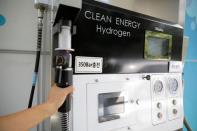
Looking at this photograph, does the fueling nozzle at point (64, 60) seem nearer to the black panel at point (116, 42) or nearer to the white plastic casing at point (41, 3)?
the black panel at point (116, 42)

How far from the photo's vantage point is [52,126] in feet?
2.48

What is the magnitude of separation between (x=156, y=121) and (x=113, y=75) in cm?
35

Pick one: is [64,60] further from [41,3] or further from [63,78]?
[41,3]

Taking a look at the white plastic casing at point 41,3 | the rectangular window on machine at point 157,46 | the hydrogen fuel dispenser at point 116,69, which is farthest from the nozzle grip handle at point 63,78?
the rectangular window on machine at point 157,46

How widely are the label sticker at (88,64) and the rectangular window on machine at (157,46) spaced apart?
10.8 inches

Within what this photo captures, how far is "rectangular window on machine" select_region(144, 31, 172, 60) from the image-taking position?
0.93 meters

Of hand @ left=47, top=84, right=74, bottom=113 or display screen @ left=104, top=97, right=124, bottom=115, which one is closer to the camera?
hand @ left=47, top=84, right=74, bottom=113

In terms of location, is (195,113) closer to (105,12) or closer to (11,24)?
(105,12)

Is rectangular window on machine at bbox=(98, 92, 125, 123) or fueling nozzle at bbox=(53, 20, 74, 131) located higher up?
fueling nozzle at bbox=(53, 20, 74, 131)

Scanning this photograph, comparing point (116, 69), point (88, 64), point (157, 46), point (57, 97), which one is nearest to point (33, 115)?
point (57, 97)

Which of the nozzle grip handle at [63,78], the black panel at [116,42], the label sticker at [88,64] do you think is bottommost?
the nozzle grip handle at [63,78]

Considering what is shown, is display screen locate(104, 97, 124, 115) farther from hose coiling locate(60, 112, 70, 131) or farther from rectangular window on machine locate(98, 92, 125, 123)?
hose coiling locate(60, 112, 70, 131)

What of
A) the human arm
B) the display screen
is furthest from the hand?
the display screen

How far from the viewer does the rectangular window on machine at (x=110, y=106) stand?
757 millimetres
